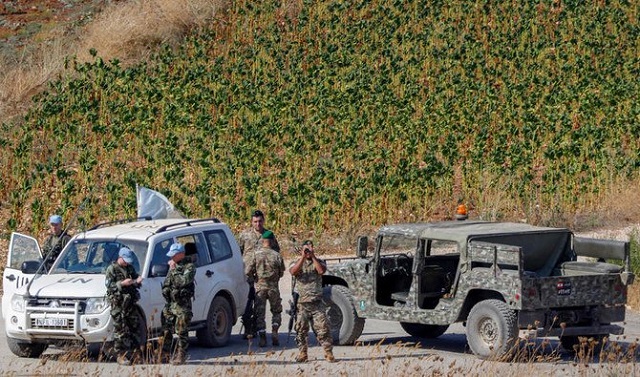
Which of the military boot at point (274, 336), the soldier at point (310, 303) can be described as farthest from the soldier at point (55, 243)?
the soldier at point (310, 303)

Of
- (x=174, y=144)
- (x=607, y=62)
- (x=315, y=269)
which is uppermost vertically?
(x=607, y=62)

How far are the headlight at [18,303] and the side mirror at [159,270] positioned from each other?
1.64m

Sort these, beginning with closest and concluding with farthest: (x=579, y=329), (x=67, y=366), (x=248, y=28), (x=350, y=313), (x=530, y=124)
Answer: (x=67, y=366)
(x=579, y=329)
(x=350, y=313)
(x=530, y=124)
(x=248, y=28)

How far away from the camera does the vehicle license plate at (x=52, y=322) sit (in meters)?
16.6

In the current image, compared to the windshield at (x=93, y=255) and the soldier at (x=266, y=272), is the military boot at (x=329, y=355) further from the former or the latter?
the windshield at (x=93, y=255)

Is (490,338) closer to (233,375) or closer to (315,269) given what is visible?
(315,269)

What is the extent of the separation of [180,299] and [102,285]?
1.11 m

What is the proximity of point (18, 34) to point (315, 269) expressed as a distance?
1188 inches

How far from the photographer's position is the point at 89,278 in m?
17.1

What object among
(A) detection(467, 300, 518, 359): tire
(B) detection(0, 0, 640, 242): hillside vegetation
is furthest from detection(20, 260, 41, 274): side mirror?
(B) detection(0, 0, 640, 242): hillside vegetation

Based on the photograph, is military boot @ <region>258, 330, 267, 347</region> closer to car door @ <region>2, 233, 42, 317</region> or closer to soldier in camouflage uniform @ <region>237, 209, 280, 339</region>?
soldier in camouflage uniform @ <region>237, 209, 280, 339</region>

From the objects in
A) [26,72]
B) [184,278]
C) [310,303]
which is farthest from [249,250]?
[26,72]

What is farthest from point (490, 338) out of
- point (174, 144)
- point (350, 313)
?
point (174, 144)

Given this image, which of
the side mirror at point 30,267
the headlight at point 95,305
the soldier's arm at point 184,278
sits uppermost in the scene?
the side mirror at point 30,267
